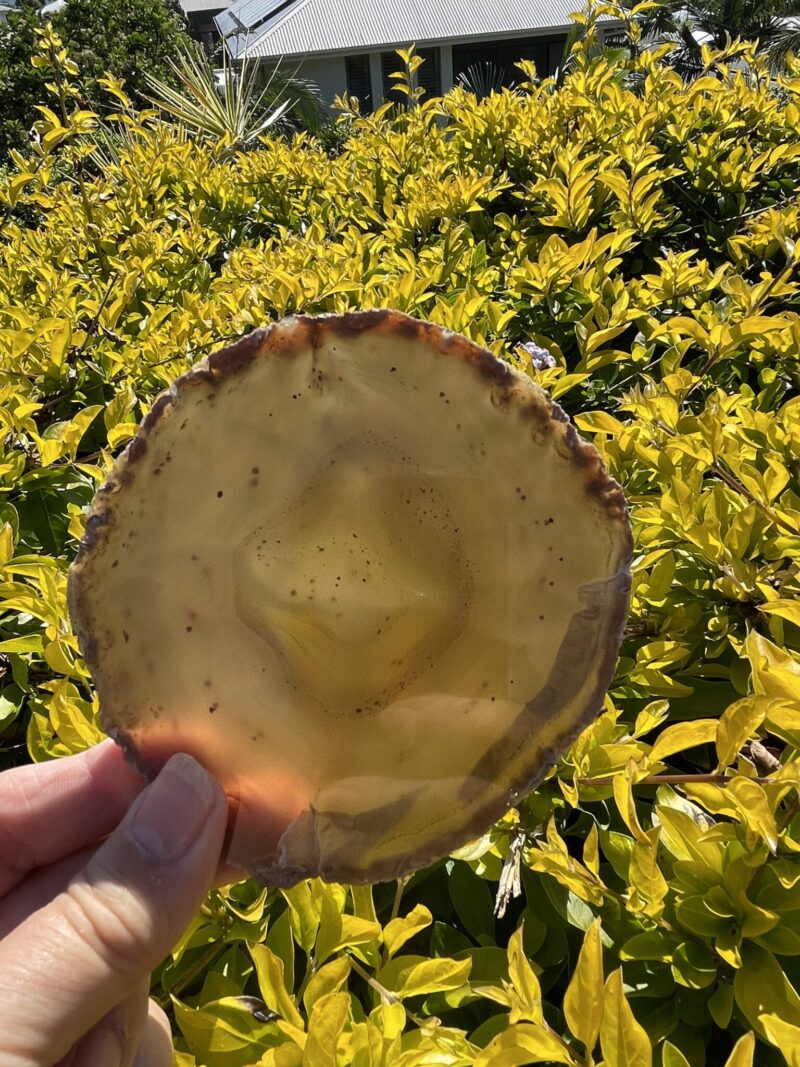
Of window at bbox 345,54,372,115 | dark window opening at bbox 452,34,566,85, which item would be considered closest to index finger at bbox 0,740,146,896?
window at bbox 345,54,372,115

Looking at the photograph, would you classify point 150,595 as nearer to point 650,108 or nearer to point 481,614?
point 481,614

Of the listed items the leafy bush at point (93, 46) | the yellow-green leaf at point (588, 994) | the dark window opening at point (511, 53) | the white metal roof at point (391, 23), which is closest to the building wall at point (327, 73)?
the white metal roof at point (391, 23)

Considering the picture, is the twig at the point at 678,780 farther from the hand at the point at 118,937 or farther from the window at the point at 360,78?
the window at the point at 360,78

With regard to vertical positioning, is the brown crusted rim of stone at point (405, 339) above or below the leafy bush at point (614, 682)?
above

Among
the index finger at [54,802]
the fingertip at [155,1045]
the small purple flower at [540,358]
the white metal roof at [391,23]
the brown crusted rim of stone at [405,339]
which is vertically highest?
the white metal roof at [391,23]

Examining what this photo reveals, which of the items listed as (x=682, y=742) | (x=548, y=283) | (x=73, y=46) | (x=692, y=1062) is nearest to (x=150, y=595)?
(x=682, y=742)

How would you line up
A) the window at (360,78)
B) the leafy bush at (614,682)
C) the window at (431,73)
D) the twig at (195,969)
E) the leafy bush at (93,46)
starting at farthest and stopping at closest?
the window at (360,78) < the window at (431,73) < the leafy bush at (93,46) < the twig at (195,969) < the leafy bush at (614,682)
